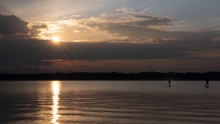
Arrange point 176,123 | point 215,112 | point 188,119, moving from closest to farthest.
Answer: point 176,123, point 188,119, point 215,112

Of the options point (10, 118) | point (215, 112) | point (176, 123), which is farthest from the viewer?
point (215, 112)

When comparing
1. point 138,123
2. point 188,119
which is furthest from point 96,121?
point 188,119

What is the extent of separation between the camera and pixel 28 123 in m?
25.6

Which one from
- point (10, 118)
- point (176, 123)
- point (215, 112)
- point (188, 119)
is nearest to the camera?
point (176, 123)

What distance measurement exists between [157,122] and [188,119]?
3170 millimetres

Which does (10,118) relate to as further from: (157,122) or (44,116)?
(157,122)

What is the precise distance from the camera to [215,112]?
30812mm

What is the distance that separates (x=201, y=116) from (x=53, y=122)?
13099mm

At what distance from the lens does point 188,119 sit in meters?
26.7

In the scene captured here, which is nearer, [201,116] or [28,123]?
[28,123]

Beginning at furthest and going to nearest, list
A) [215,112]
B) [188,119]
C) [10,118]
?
1. [215,112]
2. [10,118]
3. [188,119]

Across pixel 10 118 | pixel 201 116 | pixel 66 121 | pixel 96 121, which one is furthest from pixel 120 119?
pixel 10 118

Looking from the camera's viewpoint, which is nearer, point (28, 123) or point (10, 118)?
point (28, 123)

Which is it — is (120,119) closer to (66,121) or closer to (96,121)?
(96,121)
